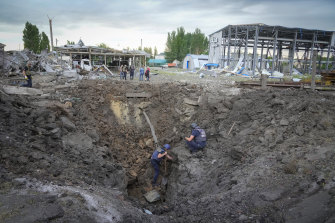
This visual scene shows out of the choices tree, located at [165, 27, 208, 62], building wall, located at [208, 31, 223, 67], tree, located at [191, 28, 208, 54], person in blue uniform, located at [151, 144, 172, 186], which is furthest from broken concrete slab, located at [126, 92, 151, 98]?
tree, located at [191, 28, 208, 54]

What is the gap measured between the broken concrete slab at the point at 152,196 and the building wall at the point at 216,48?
25.6 m

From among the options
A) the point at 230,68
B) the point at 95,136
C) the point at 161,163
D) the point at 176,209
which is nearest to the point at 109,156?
the point at 95,136

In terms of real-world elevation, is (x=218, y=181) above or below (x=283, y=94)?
below

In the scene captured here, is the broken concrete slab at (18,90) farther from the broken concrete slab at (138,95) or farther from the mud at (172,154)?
the broken concrete slab at (138,95)

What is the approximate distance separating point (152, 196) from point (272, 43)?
91.9ft

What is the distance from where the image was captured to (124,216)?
4.71 metres

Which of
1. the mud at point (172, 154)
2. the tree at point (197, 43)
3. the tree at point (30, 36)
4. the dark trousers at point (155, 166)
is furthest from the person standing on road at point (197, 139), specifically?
the tree at point (197, 43)

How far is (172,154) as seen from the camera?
33.3ft

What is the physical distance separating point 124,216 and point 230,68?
2665cm

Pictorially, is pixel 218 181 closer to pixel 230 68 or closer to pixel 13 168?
pixel 13 168

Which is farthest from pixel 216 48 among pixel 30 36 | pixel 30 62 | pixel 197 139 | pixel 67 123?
pixel 30 36

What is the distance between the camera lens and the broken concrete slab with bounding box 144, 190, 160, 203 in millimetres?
8450

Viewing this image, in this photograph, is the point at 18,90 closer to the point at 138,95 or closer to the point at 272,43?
the point at 138,95

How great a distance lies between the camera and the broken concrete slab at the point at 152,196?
8450 mm
